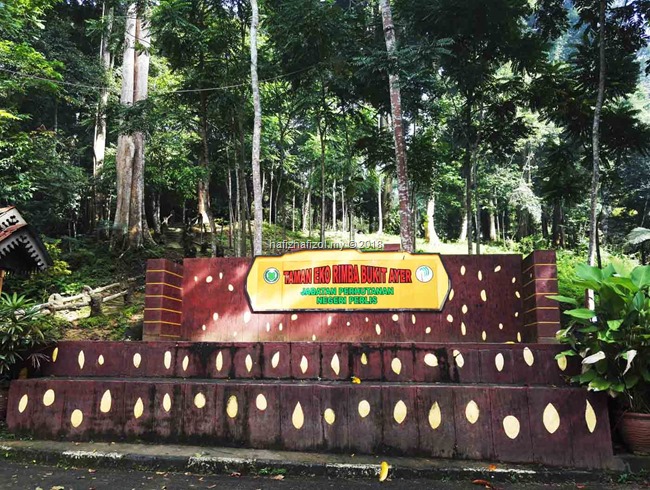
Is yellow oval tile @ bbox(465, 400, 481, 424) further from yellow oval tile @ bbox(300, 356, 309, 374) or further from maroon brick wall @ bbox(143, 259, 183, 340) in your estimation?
maroon brick wall @ bbox(143, 259, 183, 340)

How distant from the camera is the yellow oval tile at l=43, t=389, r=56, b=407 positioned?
4574 mm

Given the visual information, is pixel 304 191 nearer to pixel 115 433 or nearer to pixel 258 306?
pixel 258 306

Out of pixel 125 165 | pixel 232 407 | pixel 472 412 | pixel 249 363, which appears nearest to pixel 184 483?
pixel 232 407

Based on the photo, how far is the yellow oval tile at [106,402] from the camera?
14.6 ft

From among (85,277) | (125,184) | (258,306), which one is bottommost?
(258,306)

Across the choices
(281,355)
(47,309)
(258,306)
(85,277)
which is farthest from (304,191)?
(281,355)

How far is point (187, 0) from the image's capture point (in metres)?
11.6

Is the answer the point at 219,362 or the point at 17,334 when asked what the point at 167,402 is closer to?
the point at 219,362

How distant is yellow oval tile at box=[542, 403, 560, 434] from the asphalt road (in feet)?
1.43

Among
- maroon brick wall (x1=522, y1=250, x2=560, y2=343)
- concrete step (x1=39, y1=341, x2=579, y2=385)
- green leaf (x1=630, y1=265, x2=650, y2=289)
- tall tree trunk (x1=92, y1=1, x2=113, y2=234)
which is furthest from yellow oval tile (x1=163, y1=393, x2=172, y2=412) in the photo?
tall tree trunk (x1=92, y1=1, x2=113, y2=234)

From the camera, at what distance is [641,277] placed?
12.5 ft

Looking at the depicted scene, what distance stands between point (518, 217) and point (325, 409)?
A: 27.4 m

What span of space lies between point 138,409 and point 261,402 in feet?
4.10

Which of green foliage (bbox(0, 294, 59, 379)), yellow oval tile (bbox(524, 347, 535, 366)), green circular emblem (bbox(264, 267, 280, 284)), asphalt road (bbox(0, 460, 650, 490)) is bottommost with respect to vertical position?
asphalt road (bbox(0, 460, 650, 490))
